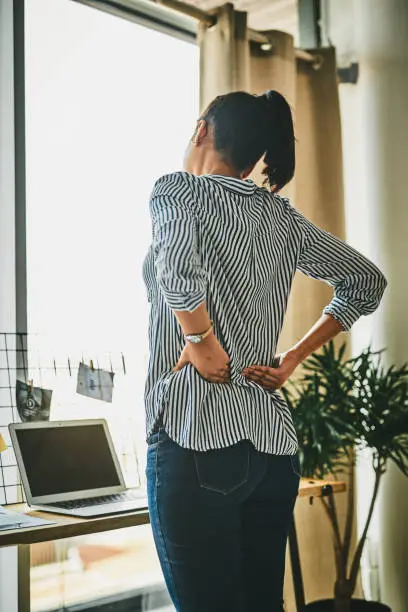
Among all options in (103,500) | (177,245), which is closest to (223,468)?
(177,245)

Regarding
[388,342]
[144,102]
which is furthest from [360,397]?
[144,102]

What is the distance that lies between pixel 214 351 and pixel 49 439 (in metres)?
0.91

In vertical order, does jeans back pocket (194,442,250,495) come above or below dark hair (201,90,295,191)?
below

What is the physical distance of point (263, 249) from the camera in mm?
1195

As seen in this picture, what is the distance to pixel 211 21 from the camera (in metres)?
2.58

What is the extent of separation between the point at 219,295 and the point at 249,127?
0.29m

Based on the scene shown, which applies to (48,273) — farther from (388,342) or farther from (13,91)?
(388,342)

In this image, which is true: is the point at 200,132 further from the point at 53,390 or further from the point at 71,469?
the point at 53,390

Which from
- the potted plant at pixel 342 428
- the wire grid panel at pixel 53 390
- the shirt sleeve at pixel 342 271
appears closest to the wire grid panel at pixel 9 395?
the wire grid panel at pixel 53 390

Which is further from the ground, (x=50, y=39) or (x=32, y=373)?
(x=50, y=39)

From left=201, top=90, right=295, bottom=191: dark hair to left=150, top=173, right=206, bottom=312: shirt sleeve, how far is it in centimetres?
15

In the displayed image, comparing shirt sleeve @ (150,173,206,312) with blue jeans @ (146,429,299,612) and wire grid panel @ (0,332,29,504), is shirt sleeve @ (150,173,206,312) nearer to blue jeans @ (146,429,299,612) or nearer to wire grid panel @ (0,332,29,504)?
blue jeans @ (146,429,299,612)

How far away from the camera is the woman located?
103cm

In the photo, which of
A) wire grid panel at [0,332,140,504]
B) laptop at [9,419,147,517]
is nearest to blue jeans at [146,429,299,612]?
laptop at [9,419,147,517]
